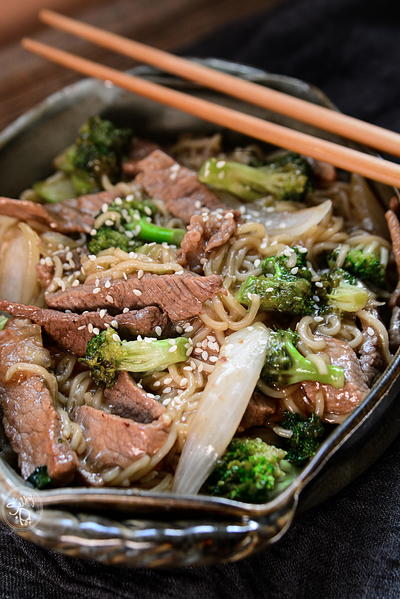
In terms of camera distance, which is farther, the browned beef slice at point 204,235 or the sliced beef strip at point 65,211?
the sliced beef strip at point 65,211

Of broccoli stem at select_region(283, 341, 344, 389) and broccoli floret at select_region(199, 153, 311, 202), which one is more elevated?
broccoli floret at select_region(199, 153, 311, 202)

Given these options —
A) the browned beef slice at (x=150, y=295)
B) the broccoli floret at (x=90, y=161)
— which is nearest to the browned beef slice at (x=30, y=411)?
the browned beef slice at (x=150, y=295)

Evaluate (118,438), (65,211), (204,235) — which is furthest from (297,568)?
(65,211)

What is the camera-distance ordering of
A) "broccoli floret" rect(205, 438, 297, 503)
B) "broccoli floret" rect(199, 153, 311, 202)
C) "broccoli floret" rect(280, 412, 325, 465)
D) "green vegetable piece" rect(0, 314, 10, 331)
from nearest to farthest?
"broccoli floret" rect(205, 438, 297, 503)
"broccoli floret" rect(280, 412, 325, 465)
"green vegetable piece" rect(0, 314, 10, 331)
"broccoli floret" rect(199, 153, 311, 202)

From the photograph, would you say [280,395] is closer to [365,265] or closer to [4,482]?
[365,265]

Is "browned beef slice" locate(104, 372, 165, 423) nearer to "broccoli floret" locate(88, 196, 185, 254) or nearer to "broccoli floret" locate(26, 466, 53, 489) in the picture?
"broccoli floret" locate(26, 466, 53, 489)

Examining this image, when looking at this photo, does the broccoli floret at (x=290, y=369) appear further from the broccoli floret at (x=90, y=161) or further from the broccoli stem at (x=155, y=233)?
the broccoli floret at (x=90, y=161)

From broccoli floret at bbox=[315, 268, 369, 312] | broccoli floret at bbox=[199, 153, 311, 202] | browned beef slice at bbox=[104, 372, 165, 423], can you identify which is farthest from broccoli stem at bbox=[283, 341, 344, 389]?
broccoli floret at bbox=[199, 153, 311, 202]
